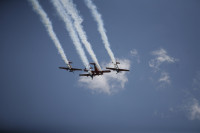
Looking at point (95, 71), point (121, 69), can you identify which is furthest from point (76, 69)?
point (121, 69)

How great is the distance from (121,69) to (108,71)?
5242mm

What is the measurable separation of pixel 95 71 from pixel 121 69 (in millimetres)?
9301

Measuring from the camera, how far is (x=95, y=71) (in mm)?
58156

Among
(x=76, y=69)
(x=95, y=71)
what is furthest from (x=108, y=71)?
(x=76, y=69)

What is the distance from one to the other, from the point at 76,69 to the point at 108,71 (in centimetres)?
1122

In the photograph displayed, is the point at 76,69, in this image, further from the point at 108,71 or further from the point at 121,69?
the point at 121,69

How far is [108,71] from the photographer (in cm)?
5812

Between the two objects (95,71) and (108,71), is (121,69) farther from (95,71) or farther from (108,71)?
(95,71)

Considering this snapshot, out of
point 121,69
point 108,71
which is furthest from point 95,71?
point 121,69

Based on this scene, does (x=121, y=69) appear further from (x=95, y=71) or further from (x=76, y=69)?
(x=76, y=69)

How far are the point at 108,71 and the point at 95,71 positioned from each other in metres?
4.57

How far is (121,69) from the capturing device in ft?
181

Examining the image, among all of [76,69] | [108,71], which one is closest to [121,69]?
[108,71]
